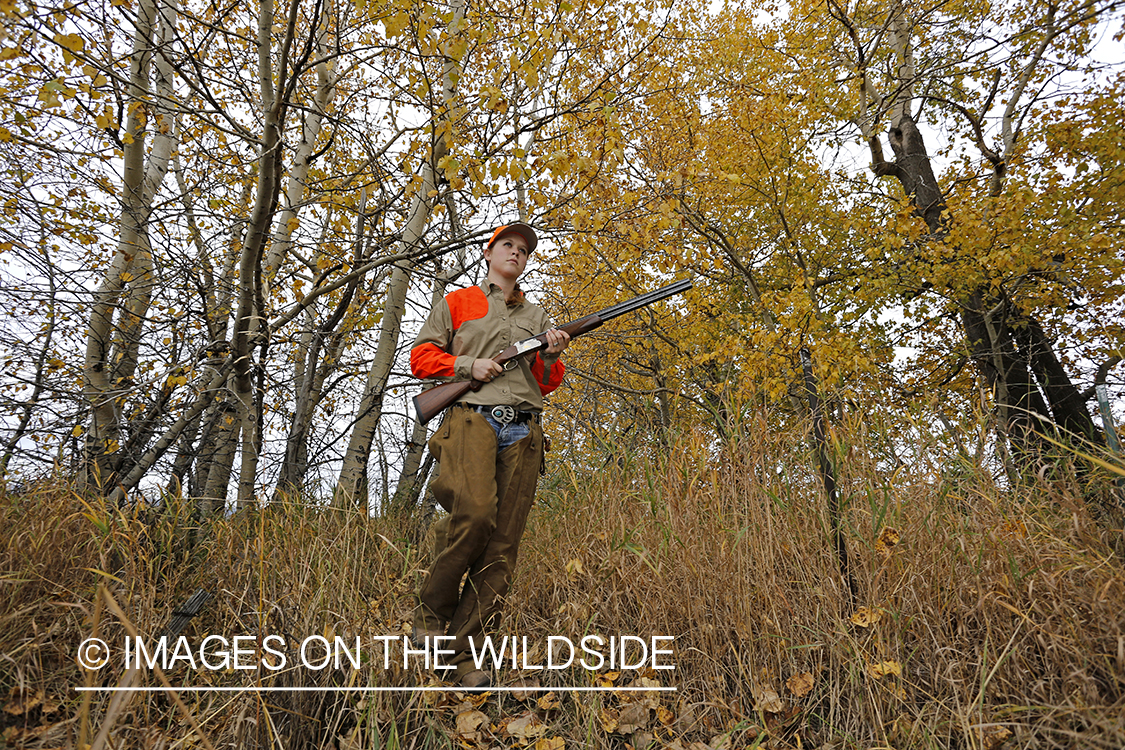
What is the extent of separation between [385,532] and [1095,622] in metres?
3.54

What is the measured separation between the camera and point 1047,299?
7168 mm

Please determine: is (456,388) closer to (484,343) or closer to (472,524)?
(484,343)

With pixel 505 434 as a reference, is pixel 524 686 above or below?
below

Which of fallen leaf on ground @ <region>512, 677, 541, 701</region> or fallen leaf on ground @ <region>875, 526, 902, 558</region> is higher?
fallen leaf on ground @ <region>875, 526, 902, 558</region>

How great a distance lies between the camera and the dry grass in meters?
2.00

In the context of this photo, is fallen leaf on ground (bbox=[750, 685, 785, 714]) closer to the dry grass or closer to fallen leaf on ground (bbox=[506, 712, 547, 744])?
the dry grass

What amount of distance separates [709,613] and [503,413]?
134cm

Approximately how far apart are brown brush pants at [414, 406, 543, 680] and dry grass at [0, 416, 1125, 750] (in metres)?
0.28

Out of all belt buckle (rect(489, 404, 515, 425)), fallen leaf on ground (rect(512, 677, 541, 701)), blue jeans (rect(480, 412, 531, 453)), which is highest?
belt buckle (rect(489, 404, 515, 425))

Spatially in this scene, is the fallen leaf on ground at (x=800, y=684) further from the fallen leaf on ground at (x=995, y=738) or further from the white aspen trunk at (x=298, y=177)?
the white aspen trunk at (x=298, y=177)

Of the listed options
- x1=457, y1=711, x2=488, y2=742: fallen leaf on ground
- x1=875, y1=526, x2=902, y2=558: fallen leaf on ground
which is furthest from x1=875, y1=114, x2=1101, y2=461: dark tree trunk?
x1=457, y1=711, x2=488, y2=742: fallen leaf on ground

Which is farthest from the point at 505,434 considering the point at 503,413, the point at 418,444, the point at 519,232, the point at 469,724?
the point at 418,444

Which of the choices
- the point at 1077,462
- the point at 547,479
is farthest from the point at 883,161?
the point at 547,479

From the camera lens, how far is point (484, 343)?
2824 millimetres
